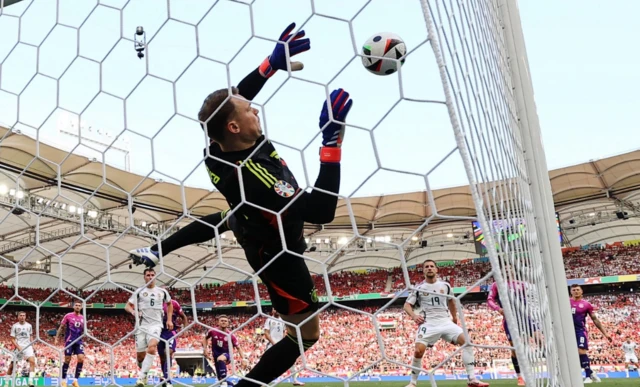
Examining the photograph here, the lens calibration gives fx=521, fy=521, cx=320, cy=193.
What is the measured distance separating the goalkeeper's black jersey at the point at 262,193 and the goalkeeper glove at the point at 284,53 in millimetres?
342

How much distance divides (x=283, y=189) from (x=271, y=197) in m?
0.05

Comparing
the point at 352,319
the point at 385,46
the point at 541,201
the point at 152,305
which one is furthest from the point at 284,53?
the point at 352,319

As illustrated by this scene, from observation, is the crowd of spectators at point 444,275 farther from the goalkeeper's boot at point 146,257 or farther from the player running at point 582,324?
the goalkeeper's boot at point 146,257

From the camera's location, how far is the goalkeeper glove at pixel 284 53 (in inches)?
70.1

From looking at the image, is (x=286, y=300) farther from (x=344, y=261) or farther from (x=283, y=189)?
(x=344, y=261)

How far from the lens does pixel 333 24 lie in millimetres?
1450

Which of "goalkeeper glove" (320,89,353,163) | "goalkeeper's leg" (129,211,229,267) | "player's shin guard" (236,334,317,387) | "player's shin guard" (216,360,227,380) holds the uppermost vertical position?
"goalkeeper glove" (320,89,353,163)

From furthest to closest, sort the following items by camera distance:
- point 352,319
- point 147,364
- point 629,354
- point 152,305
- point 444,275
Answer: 1. point 444,275
2. point 352,319
3. point 629,354
4. point 152,305
5. point 147,364

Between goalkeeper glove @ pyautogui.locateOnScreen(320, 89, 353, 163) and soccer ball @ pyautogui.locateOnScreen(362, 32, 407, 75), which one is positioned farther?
soccer ball @ pyautogui.locateOnScreen(362, 32, 407, 75)

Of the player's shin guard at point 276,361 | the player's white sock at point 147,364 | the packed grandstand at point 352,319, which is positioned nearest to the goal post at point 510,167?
the player's shin guard at point 276,361

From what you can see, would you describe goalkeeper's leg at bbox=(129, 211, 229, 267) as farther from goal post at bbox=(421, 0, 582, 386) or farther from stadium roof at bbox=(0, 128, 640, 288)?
stadium roof at bbox=(0, 128, 640, 288)

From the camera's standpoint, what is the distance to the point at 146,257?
204 centimetres

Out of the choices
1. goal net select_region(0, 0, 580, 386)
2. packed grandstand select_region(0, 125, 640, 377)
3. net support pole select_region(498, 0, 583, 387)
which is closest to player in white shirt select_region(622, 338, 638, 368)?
packed grandstand select_region(0, 125, 640, 377)

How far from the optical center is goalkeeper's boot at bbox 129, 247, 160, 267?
2020 mm
